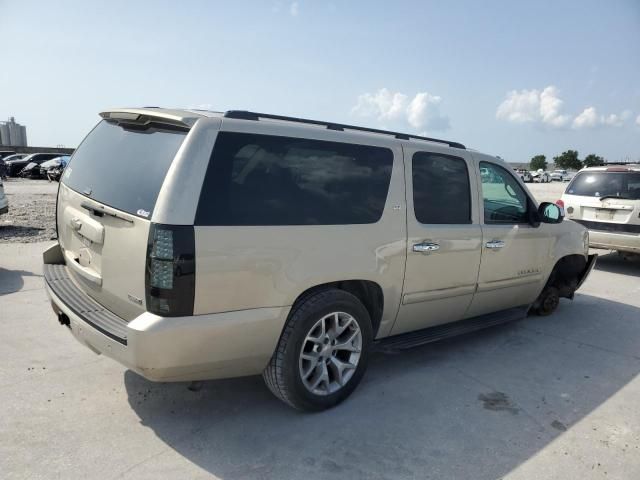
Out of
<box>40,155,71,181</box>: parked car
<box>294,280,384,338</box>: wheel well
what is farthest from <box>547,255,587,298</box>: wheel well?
<box>40,155,71,181</box>: parked car

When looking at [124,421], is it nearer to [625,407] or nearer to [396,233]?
[396,233]

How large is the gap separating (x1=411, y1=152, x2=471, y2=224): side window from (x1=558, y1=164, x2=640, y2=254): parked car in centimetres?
513

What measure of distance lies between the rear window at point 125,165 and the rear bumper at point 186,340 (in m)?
0.63

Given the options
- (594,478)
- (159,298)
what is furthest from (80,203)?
(594,478)

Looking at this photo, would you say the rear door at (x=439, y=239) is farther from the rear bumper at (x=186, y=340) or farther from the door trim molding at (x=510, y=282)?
the rear bumper at (x=186, y=340)

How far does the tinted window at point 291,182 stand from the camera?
280 centimetres

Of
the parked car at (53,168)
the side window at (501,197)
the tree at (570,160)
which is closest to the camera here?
the side window at (501,197)

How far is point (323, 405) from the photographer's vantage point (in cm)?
335

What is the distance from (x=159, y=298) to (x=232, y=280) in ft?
1.30

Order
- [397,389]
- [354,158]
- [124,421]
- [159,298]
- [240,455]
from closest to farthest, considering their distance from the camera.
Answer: [159,298]
[240,455]
[124,421]
[354,158]
[397,389]

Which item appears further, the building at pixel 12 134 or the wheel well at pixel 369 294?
the building at pixel 12 134

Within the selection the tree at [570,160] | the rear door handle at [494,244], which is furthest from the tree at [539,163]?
the rear door handle at [494,244]

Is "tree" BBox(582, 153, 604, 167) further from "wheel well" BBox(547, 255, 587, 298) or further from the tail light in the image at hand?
the tail light

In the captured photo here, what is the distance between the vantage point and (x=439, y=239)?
390cm
